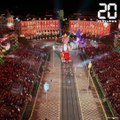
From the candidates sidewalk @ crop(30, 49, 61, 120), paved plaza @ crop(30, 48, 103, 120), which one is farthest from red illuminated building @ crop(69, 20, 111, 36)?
sidewalk @ crop(30, 49, 61, 120)

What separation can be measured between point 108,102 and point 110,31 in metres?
70.8

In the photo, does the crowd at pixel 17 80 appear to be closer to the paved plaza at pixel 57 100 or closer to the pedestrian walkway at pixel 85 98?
the paved plaza at pixel 57 100

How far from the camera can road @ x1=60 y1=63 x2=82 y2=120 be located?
49.4m

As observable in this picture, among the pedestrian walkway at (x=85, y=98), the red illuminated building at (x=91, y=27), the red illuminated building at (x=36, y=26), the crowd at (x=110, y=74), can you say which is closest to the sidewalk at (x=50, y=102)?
the pedestrian walkway at (x=85, y=98)

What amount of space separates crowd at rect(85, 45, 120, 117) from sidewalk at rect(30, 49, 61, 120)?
9.15m

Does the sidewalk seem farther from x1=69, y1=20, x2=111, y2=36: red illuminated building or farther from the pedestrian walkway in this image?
x1=69, y1=20, x2=111, y2=36: red illuminated building

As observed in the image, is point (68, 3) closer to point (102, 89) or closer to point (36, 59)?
point (36, 59)

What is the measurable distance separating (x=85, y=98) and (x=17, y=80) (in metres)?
13.6

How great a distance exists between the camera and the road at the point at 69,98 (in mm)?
49406

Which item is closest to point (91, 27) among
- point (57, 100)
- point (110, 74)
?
point (110, 74)

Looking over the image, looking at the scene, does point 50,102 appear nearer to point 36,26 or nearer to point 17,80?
point 17,80

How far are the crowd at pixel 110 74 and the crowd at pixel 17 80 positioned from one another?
14125 millimetres

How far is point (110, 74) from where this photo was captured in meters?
63.3

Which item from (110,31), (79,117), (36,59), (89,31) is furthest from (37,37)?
(79,117)
